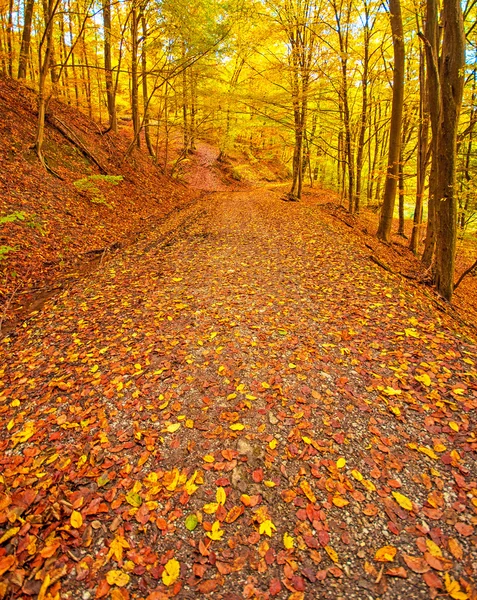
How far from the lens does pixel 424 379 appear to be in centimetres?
385

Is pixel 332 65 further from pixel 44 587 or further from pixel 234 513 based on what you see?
pixel 44 587

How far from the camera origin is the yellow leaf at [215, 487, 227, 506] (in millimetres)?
2623

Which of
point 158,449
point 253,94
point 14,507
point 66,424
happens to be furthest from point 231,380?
point 253,94

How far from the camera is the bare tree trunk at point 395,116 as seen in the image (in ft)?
27.1

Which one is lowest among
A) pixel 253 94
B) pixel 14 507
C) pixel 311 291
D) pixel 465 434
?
pixel 14 507

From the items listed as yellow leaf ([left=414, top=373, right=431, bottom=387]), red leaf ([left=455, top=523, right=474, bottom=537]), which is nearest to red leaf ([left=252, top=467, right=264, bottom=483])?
red leaf ([left=455, top=523, right=474, bottom=537])

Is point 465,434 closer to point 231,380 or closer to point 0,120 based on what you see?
point 231,380

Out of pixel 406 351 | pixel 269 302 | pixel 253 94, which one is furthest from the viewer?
pixel 253 94

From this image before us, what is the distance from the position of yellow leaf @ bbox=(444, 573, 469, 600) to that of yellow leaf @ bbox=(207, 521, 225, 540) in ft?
5.01

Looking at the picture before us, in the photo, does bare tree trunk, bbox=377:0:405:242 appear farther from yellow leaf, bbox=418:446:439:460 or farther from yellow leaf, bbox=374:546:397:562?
yellow leaf, bbox=374:546:397:562

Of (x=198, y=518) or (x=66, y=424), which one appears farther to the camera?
(x=66, y=424)

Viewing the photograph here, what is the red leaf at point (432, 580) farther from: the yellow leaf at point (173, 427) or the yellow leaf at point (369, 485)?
the yellow leaf at point (173, 427)

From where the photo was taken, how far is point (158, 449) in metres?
3.09

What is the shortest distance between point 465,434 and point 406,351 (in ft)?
4.48
